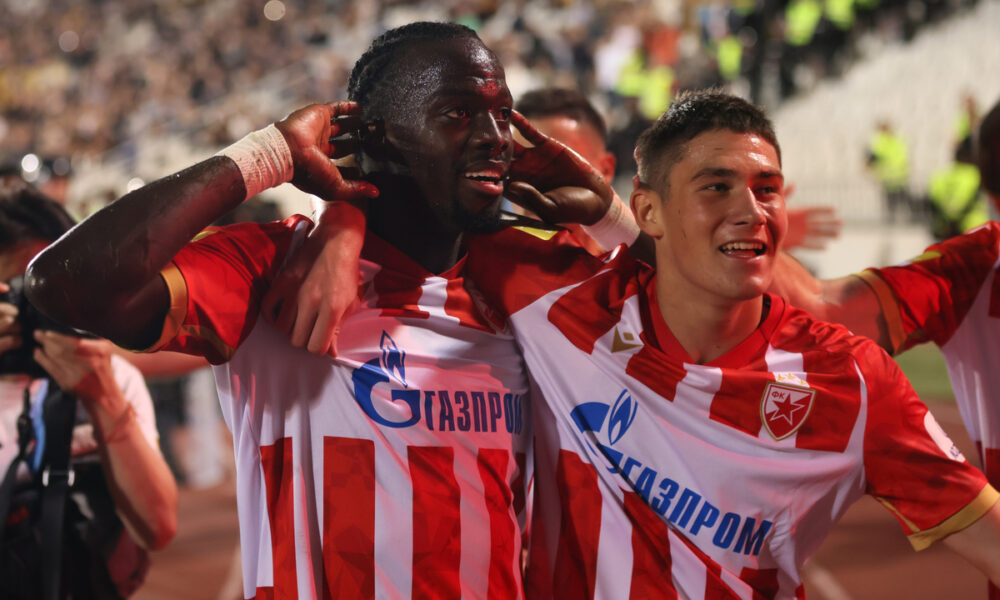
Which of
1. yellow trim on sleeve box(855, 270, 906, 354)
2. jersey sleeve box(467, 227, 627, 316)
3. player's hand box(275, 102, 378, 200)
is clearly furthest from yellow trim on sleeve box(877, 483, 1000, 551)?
player's hand box(275, 102, 378, 200)

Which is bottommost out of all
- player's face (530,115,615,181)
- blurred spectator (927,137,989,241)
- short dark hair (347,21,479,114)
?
short dark hair (347,21,479,114)

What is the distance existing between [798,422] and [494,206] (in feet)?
3.09

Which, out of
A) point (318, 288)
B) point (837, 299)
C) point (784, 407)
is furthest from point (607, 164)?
point (318, 288)

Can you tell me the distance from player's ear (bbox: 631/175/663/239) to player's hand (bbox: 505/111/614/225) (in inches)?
4.1

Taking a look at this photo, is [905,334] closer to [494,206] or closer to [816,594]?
[494,206]

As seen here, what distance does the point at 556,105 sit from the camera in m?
3.97

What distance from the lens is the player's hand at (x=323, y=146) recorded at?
197 cm

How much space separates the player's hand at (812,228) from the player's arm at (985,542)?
114 cm

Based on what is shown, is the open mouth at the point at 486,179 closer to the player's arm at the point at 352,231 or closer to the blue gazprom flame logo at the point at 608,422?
the player's arm at the point at 352,231

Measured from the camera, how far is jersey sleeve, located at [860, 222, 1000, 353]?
2.64 meters

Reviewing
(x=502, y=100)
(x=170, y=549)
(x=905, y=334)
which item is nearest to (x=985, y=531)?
(x=905, y=334)

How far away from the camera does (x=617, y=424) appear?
2.32m

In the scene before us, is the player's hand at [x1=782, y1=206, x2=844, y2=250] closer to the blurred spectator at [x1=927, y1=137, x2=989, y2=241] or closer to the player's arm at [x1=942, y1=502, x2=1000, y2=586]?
the player's arm at [x1=942, y1=502, x2=1000, y2=586]

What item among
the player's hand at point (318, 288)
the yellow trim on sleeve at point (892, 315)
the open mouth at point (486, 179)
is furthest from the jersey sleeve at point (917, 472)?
the player's hand at point (318, 288)
